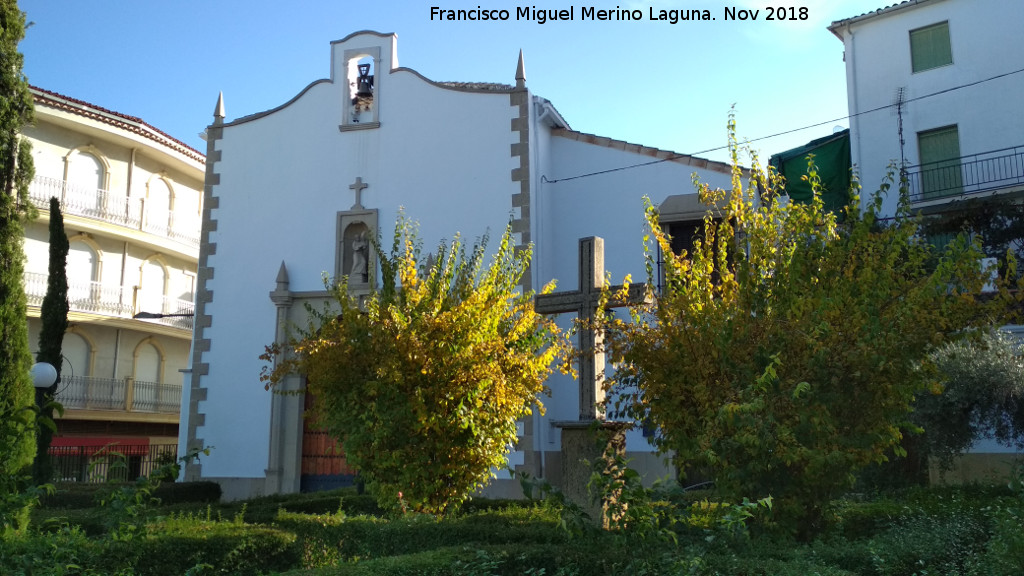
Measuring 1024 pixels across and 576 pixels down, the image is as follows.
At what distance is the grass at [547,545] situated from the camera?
5.97 meters

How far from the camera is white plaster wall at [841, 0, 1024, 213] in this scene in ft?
62.0

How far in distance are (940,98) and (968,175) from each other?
187cm

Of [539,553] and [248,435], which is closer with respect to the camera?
[539,553]

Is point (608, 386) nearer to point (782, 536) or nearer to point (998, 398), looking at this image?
point (782, 536)

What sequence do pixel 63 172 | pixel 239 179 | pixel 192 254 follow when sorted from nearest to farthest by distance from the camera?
pixel 239 179, pixel 63 172, pixel 192 254

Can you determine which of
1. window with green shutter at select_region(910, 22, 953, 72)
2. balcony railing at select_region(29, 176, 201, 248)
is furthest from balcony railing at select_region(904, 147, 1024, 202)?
balcony railing at select_region(29, 176, 201, 248)

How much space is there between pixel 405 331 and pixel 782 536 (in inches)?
189

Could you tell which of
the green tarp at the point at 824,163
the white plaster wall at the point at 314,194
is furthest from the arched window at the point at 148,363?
the green tarp at the point at 824,163

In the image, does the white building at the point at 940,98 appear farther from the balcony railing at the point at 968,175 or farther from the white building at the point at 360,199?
the white building at the point at 360,199

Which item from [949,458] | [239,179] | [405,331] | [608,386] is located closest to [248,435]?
[239,179]

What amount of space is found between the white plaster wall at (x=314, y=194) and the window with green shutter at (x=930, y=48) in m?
9.71

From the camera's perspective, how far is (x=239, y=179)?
64.2 feet

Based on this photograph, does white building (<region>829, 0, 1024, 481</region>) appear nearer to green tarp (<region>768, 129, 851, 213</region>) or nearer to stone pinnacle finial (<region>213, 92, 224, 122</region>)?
green tarp (<region>768, 129, 851, 213</region>)

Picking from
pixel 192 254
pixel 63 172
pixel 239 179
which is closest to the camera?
pixel 239 179
